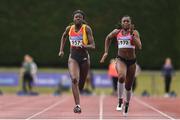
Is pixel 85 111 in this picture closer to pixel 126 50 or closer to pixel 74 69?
pixel 126 50

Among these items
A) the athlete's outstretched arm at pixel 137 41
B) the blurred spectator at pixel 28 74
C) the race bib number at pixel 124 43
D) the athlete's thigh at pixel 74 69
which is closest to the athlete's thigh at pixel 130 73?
the race bib number at pixel 124 43

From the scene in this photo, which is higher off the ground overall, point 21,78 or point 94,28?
point 94,28

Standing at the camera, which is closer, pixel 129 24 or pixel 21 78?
pixel 129 24

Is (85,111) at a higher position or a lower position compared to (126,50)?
lower

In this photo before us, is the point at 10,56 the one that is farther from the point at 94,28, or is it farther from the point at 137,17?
the point at 137,17

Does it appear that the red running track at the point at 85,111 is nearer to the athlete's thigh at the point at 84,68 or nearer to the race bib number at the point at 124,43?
the athlete's thigh at the point at 84,68

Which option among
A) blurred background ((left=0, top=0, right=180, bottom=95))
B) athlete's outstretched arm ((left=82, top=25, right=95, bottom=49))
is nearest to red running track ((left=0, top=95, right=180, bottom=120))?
athlete's outstretched arm ((left=82, top=25, right=95, bottom=49))

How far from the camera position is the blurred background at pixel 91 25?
3938cm

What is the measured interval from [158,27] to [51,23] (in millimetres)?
6508

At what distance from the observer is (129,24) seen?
1471 centimetres

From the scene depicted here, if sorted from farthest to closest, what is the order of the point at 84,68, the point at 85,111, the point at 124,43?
the point at 85,111 → the point at 124,43 → the point at 84,68

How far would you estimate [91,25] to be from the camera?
39344mm

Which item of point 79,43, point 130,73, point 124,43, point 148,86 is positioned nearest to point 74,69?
point 79,43

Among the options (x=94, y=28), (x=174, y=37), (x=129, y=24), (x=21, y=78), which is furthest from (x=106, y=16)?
(x=129, y=24)
